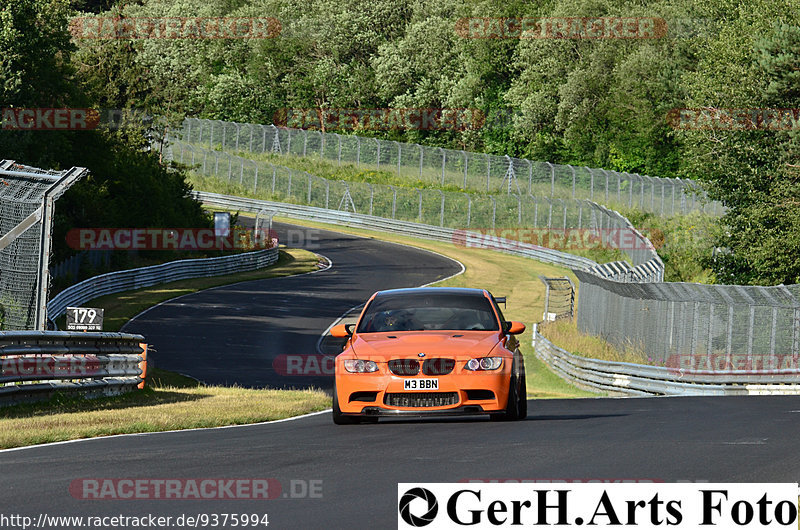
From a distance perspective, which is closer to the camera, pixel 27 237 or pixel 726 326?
pixel 27 237

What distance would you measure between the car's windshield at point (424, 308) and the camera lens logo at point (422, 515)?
22.1 ft

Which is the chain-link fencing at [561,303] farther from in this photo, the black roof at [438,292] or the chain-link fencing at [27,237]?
the black roof at [438,292]

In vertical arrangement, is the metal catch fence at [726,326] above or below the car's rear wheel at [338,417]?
below

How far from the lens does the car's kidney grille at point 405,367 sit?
505 inches

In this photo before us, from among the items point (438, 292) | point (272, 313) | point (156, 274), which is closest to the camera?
point (438, 292)

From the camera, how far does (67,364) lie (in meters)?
17.4

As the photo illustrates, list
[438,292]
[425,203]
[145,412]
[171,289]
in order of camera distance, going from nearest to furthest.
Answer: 1. [438,292]
2. [145,412]
3. [171,289]
4. [425,203]

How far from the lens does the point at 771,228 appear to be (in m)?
43.4
